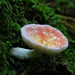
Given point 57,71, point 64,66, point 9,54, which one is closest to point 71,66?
point 64,66

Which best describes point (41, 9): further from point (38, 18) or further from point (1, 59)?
point (1, 59)

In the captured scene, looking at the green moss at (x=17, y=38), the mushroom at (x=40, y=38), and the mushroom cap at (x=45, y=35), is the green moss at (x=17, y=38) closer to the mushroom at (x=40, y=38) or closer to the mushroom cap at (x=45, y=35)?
the mushroom at (x=40, y=38)

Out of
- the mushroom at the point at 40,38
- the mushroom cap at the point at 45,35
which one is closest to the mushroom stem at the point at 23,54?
the mushroom at the point at 40,38

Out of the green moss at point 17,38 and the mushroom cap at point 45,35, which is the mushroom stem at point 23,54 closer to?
the green moss at point 17,38

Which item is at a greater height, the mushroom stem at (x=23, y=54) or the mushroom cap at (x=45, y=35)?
the mushroom cap at (x=45, y=35)

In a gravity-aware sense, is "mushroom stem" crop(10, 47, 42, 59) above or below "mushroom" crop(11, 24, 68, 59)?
below

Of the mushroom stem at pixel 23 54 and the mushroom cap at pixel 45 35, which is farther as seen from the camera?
the mushroom stem at pixel 23 54

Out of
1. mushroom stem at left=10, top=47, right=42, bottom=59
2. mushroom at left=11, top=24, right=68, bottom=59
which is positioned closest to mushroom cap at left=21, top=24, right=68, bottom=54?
mushroom at left=11, top=24, right=68, bottom=59

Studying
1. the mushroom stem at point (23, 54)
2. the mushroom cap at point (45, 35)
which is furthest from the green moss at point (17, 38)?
the mushroom cap at point (45, 35)

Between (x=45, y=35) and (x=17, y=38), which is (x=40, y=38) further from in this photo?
(x=17, y=38)

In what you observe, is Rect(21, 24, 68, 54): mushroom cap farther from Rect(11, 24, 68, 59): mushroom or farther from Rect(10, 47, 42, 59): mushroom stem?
Rect(10, 47, 42, 59): mushroom stem

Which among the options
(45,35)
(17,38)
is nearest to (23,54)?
(17,38)

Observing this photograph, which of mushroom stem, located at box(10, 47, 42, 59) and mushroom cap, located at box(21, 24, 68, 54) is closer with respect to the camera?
mushroom cap, located at box(21, 24, 68, 54)
